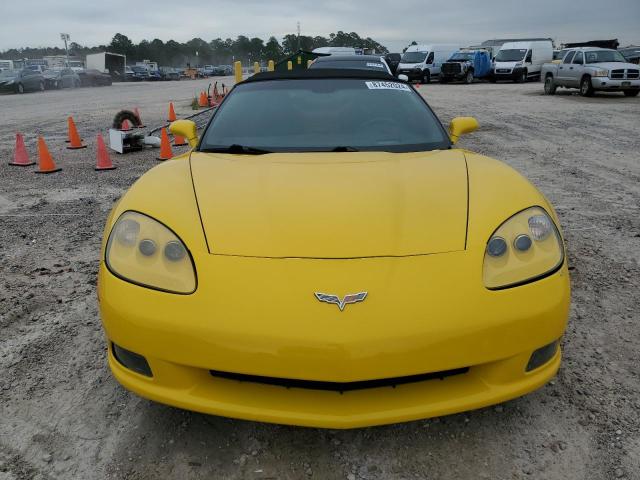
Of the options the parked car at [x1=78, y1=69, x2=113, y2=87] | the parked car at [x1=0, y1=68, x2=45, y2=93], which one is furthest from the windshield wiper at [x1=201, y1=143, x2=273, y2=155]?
the parked car at [x1=78, y1=69, x2=113, y2=87]

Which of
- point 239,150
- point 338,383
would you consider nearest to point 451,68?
point 239,150

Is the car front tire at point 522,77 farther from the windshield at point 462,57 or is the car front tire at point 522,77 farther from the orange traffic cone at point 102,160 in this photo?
the orange traffic cone at point 102,160

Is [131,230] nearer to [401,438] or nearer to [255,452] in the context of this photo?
[255,452]

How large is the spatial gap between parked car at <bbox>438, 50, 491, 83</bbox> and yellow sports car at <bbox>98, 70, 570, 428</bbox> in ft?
92.5

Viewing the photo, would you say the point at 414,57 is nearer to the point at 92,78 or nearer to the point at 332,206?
the point at 92,78

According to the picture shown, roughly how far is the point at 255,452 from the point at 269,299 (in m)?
0.67

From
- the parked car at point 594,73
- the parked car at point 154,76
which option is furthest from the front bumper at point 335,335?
the parked car at point 154,76

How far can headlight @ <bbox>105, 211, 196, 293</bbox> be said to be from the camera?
72.7 inches

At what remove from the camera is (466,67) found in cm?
2859

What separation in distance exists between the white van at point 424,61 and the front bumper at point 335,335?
29.3 m

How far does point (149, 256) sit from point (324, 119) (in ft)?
4.98

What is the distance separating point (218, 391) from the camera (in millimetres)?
1778

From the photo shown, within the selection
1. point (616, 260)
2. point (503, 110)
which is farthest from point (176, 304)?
point (503, 110)

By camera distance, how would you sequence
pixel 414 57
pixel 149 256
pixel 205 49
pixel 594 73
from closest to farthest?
pixel 149 256, pixel 594 73, pixel 414 57, pixel 205 49
